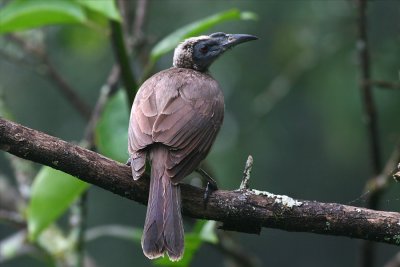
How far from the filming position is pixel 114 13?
4098 mm

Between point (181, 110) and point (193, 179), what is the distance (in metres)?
1.85

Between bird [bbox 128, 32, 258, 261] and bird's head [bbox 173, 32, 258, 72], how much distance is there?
1.23ft

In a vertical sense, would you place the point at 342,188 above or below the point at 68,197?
above

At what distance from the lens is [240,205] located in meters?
3.56

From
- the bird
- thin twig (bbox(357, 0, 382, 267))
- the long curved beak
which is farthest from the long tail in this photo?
thin twig (bbox(357, 0, 382, 267))

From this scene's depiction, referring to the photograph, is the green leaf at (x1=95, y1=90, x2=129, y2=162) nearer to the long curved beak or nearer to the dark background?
the long curved beak

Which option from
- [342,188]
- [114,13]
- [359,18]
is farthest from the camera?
[342,188]

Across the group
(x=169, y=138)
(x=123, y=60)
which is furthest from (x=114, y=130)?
(x=169, y=138)

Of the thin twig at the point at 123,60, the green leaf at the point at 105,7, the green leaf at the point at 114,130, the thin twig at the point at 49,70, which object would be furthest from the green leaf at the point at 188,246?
the thin twig at the point at 49,70

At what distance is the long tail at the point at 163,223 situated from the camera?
363 cm

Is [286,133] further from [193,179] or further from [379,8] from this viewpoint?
[193,179]

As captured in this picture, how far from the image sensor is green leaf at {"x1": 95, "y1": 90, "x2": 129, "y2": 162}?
427cm

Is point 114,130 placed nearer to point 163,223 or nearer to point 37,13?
point 37,13

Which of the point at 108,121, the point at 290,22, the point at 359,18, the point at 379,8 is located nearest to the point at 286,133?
the point at 290,22
